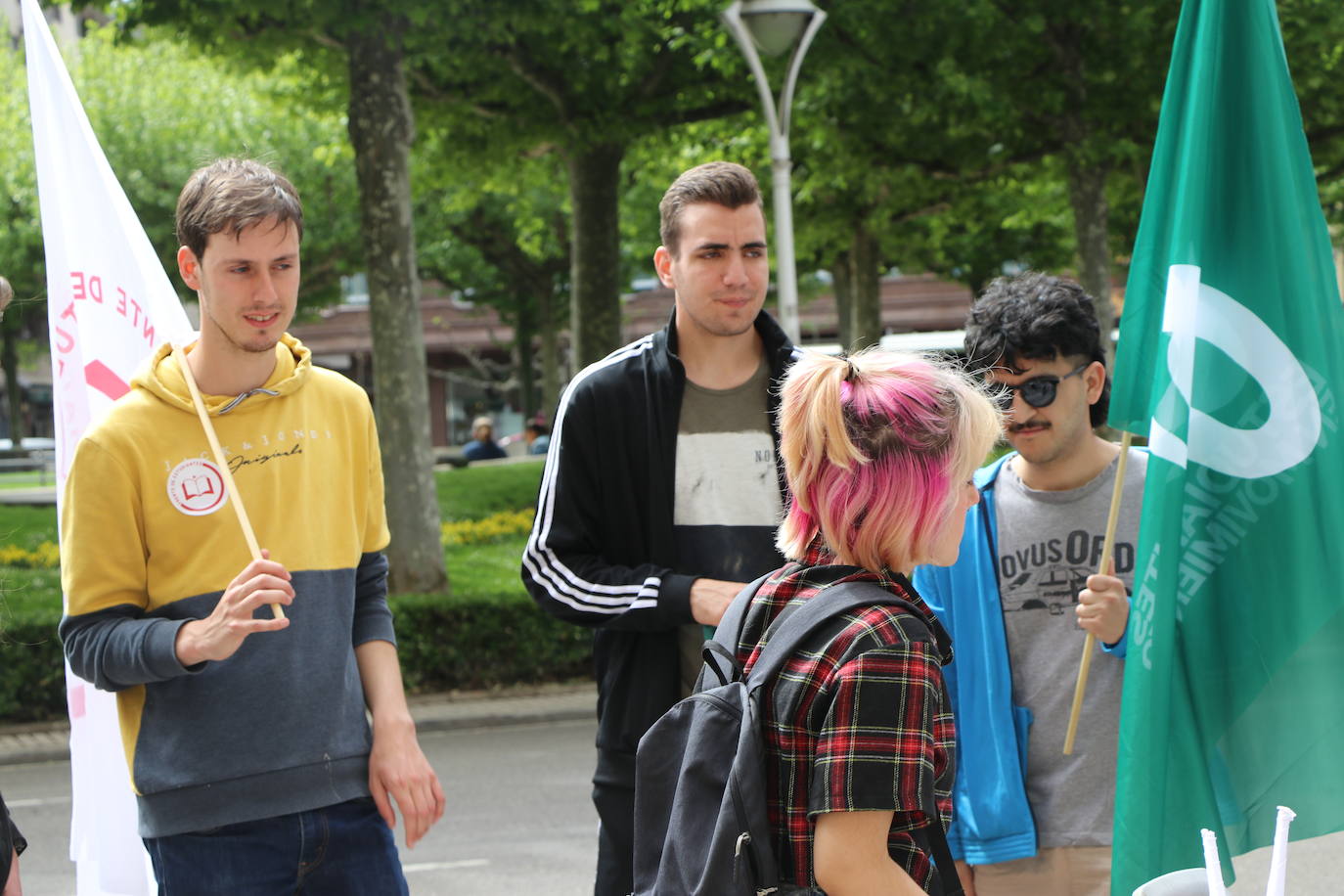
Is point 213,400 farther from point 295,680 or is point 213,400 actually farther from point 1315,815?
point 1315,815

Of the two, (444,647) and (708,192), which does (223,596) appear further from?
(444,647)

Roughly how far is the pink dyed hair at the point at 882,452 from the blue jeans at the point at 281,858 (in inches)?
45.2

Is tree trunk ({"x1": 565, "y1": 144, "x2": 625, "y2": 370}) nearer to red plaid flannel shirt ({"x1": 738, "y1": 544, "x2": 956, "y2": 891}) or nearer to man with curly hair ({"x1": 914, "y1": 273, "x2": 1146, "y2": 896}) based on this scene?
man with curly hair ({"x1": 914, "y1": 273, "x2": 1146, "y2": 896})

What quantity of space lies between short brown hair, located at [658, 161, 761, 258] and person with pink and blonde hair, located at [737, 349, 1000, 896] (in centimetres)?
138

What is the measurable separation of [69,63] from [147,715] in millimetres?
33484

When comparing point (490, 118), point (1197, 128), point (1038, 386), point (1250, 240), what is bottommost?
point (1038, 386)

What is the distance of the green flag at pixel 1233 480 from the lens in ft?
9.56

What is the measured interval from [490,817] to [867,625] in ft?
20.2

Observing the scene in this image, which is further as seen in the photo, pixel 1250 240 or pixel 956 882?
pixel 1250 240

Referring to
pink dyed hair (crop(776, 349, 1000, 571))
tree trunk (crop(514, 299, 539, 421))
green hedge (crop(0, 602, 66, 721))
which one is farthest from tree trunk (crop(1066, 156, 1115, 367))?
tree trunk (crop(514, 299, 539, 421))

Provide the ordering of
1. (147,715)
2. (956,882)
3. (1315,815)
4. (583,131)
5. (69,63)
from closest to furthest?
(956,882), (147,715), (1315,815), (583,131), (69,63)

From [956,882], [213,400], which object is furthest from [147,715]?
[956,882]

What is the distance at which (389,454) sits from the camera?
12016mm

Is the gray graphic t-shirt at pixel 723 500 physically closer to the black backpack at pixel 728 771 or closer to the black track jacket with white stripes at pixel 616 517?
the black track jacket with white stripes at pixel 616 517
